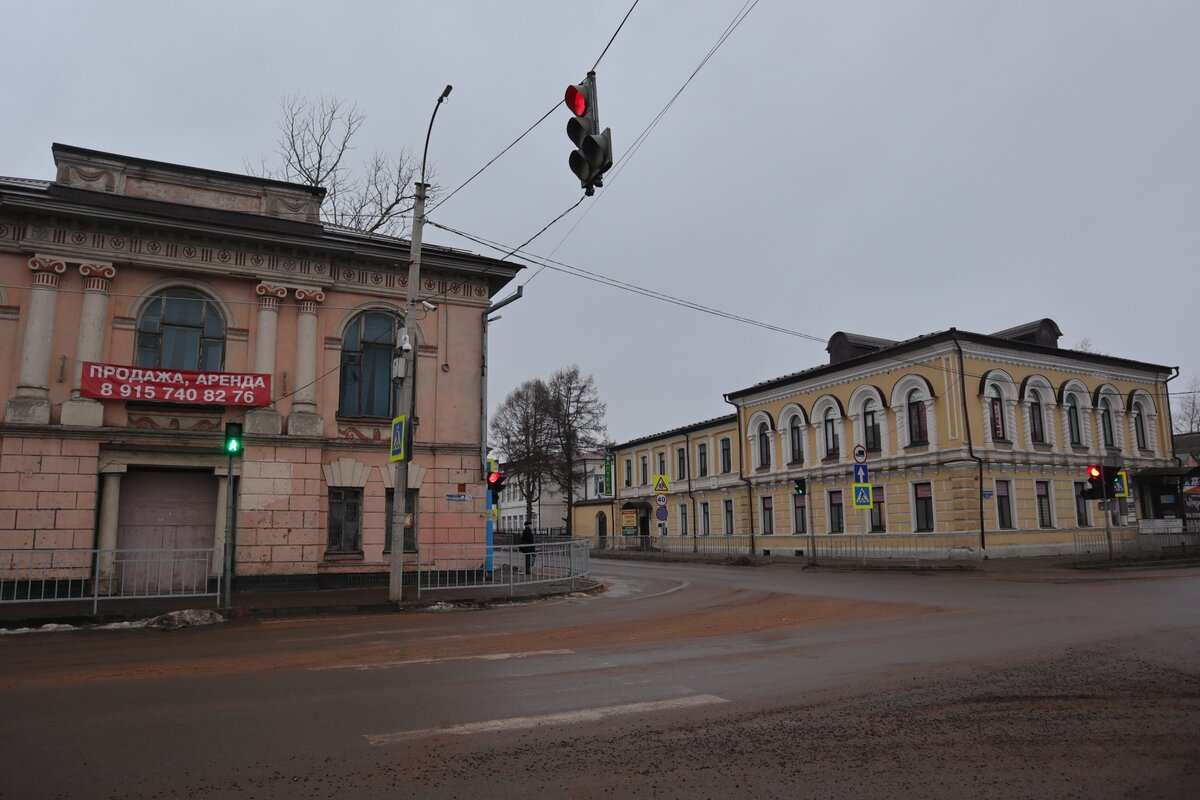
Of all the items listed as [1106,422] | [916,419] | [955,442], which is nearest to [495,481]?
[955,442]

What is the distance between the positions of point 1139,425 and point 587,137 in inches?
1551

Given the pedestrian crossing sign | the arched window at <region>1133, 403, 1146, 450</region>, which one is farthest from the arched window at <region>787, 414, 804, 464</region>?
the arched window at <region>1133, 403, 1146, 450</region>

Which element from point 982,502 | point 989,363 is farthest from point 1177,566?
point 989,363

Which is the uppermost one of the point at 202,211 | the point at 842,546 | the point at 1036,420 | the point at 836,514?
the point at 202,211

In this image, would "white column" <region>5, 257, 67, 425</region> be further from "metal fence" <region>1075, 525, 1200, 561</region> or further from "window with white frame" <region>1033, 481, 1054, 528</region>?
"window with white frame" <region>1033, 481, 1054, 528</region>

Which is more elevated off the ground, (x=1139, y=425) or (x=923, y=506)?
(x=1139, y=425)

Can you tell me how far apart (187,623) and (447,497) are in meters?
8.46

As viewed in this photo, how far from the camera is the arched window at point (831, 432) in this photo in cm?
3775

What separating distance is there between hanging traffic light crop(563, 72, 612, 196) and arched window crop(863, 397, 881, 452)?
97.6 feet

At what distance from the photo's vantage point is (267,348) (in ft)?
65.5

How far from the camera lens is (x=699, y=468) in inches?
1943

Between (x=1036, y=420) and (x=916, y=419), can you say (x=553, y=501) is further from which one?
(x=1036, y=420)

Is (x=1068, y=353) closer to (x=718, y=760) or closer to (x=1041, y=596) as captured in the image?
(x=1041, y=596)

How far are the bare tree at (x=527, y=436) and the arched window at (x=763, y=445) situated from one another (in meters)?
16.6
